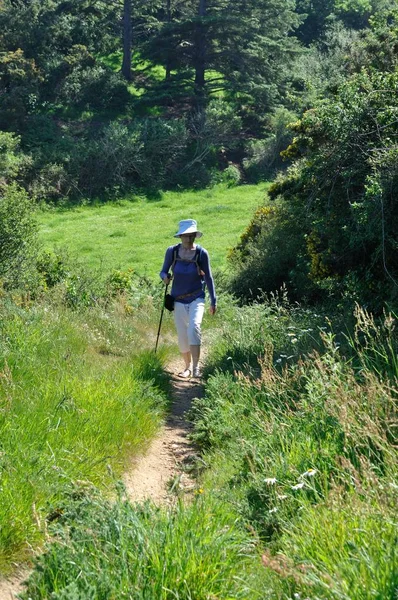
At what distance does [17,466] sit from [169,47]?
43.2 metres

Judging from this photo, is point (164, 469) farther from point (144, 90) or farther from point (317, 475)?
point (144, 90)

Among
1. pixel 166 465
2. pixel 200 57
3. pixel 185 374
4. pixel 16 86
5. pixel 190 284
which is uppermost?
pixel 200 57

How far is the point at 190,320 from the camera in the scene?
31.9 ft

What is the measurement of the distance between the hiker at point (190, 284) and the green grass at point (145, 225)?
13584 millimetres

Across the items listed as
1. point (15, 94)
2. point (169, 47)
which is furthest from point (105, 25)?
point (15, 94)

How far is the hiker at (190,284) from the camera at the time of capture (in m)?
9.66

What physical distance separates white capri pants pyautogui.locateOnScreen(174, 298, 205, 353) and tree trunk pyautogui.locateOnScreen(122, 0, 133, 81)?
4010 cm

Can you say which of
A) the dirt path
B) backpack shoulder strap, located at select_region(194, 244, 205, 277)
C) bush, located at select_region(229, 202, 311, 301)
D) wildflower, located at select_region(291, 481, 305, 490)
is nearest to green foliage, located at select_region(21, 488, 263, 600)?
wildflower, located at select_region(291, 481, 305, 490)

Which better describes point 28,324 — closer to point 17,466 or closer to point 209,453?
point 209,453

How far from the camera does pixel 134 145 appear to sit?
1535 inches

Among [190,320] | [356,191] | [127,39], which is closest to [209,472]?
[190,320]

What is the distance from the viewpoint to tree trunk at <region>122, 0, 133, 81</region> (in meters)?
46.1

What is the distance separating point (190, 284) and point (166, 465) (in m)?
3.43

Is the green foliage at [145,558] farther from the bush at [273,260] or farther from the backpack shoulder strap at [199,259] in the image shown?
the bush at [273,260]
